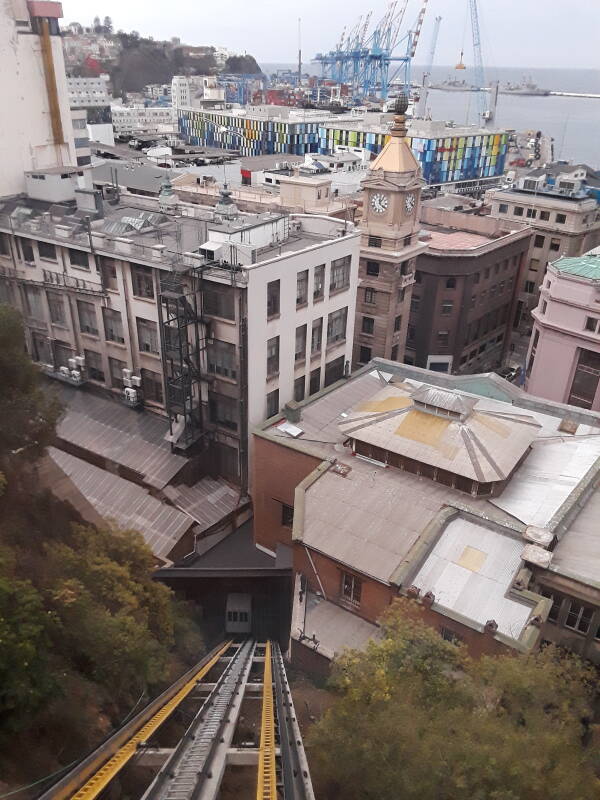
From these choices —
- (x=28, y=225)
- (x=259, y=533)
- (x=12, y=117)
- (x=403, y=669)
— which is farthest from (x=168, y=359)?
(x=12, y=117)

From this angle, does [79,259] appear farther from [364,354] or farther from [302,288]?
[364,354]

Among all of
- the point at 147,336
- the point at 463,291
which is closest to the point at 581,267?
the point at 463,291

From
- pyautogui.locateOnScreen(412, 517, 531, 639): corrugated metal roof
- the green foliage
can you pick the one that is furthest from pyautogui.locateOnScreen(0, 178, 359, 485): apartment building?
pyautogui.locateOnScreen(412, 517, 531, 639): corrugated metal roof

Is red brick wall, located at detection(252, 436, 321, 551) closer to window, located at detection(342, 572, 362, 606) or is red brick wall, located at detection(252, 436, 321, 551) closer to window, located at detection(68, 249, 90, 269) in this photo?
window, located at detection(342, 572, 362, 606)

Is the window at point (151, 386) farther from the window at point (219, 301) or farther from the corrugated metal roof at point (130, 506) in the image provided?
the window at point (219, 301)

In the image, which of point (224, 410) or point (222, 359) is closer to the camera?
point (222, 359)

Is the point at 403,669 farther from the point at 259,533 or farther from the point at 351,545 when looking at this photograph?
the point at 259,533
